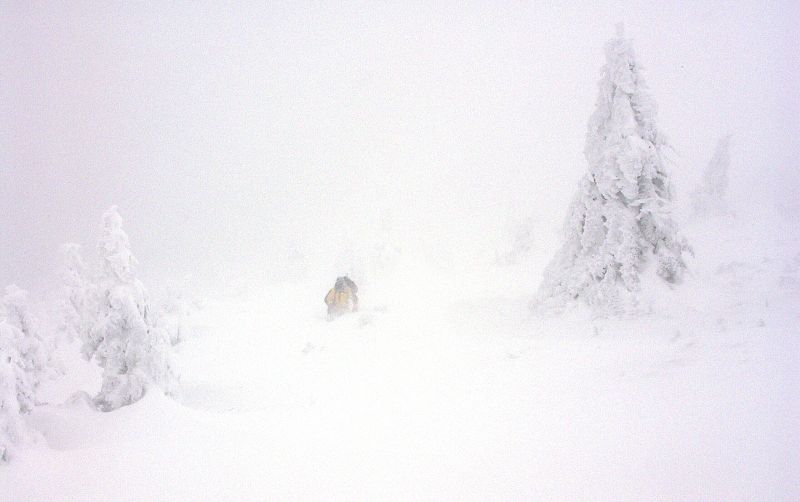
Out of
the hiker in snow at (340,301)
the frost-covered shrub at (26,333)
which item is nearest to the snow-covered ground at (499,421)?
the frost-covered shrub at (26,333)

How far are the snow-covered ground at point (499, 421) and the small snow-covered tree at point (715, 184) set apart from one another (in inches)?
1082

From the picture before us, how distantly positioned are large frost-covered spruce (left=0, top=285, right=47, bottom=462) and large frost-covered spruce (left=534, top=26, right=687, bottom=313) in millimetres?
16104

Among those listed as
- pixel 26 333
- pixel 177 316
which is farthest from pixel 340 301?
pixel 26 333

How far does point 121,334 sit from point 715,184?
49.4 m

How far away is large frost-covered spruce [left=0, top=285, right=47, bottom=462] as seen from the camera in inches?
301

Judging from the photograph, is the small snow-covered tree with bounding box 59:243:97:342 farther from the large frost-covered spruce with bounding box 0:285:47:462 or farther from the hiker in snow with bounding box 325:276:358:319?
the hiker in snow with bounding box 325:276:358:319

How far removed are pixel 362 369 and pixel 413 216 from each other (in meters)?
79.2

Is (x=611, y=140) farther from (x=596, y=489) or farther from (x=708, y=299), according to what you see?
(x=596, y=489)

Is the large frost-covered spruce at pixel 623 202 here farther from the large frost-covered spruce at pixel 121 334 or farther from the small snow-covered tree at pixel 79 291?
the small snow-covered tree at pixel 79 291

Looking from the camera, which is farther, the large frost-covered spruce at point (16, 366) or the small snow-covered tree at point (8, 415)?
the large frost-covered spruce at point (16, 366)

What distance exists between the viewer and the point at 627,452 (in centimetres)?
589

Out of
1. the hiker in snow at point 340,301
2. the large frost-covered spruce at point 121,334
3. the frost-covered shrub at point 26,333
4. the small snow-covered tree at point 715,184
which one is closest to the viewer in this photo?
the large frost-covered spruce at point 121,334

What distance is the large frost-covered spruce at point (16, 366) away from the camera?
7.65 meters

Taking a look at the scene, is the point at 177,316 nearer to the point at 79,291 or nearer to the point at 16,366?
the point at 79,291
